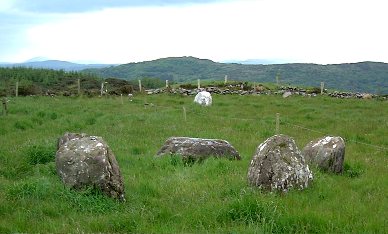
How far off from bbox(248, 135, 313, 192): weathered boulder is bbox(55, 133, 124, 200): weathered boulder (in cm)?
326

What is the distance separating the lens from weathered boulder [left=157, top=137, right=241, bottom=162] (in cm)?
1403

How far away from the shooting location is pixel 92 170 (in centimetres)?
955

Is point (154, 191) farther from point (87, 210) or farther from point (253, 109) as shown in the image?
point (253, 109)

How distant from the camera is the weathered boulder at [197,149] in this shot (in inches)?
552

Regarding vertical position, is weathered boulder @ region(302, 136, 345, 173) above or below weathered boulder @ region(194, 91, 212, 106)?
above

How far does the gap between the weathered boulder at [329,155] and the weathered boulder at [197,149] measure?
2673mm

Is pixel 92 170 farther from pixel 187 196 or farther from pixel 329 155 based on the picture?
pixel 329 155

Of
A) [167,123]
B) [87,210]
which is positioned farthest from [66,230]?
[167,123]

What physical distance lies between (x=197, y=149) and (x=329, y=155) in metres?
4.19

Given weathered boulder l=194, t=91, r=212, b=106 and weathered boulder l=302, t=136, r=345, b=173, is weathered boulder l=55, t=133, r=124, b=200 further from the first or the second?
weathered boulder l=194, t=91, r=212, b=106

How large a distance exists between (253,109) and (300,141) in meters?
14.1

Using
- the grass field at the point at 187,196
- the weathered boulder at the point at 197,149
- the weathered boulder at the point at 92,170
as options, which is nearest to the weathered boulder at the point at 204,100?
the grass field at the point at 187,196

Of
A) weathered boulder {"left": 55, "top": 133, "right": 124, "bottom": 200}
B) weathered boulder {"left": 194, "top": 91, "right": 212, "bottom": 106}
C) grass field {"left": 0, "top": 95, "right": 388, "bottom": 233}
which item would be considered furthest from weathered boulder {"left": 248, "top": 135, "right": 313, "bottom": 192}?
weathered boulder {"left": 194, "top": 91, "right": 212, "bottom": 106}

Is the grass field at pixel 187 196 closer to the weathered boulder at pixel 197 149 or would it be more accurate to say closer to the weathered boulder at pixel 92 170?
the weathered boulder at pixel 92 170
